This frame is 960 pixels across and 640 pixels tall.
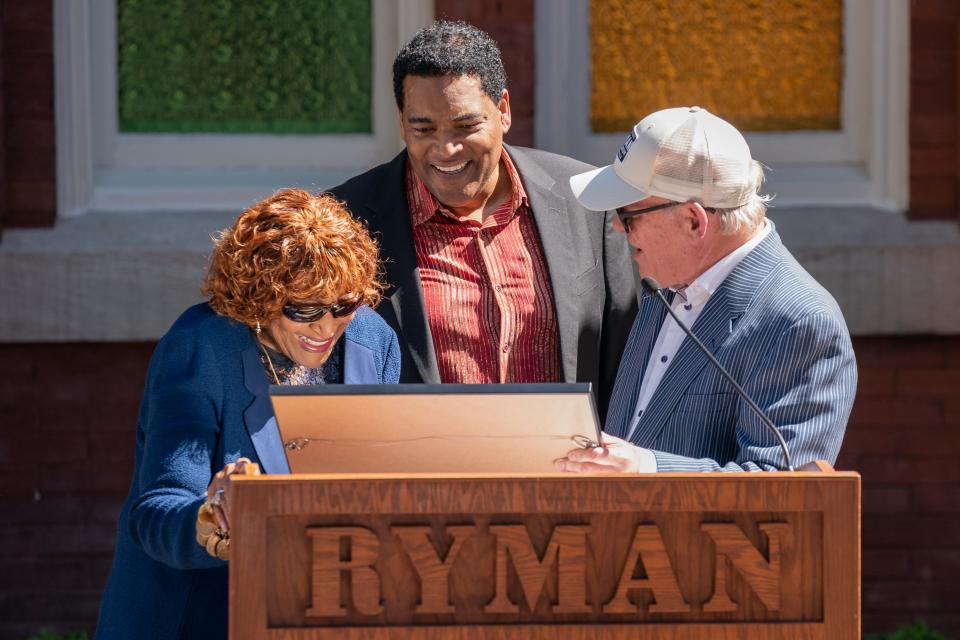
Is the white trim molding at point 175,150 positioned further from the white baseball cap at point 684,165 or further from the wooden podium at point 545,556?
the wooden podium at point 545,556

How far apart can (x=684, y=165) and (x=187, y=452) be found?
100 centimetres

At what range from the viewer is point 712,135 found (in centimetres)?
274

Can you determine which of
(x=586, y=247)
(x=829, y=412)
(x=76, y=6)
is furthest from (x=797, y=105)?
(x=829, y=412)

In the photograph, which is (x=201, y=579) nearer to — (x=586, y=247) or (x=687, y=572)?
(x=687, y=572)

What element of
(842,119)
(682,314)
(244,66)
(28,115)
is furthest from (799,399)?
(28,115)

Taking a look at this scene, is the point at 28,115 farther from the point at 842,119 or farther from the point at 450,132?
the point at 842,119

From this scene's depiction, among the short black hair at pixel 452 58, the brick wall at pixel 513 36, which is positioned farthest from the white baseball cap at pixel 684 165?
the brick wall at pixel 513 36

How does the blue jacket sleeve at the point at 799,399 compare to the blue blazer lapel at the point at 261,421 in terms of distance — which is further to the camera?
the blue blazer lapel at the point at 261,421

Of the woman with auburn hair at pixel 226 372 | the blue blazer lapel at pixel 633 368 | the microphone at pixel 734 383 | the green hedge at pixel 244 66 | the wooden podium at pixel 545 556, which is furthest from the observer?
the green hedge at pixel 244 66

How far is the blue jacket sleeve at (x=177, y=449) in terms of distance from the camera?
249cm

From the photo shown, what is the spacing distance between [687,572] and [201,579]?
949 mm

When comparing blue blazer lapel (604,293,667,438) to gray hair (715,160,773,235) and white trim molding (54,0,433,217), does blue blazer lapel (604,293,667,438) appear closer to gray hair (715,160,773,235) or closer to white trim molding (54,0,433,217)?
gray hair (715,160,773,235)

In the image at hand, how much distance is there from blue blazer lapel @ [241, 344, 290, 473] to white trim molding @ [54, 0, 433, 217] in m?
2.58

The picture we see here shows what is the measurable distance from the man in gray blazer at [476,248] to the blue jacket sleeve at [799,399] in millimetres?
965
